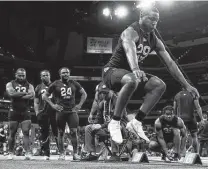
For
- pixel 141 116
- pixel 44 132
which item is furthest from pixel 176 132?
Result: pixel 141 116

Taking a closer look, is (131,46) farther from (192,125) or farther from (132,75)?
(192,125)

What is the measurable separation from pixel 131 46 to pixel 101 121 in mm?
3453

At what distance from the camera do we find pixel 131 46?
3645 millimetres

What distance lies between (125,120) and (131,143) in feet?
2.99

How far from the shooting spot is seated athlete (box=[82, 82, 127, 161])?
6423 mm

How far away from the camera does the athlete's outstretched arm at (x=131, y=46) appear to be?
354 cm

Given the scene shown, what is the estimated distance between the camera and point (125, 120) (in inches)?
275

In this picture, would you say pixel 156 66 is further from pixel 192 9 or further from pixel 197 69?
pixel 192 9

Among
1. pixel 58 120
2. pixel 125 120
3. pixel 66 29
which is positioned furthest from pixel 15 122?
pixel 66 29

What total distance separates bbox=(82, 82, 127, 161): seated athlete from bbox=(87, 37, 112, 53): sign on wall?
1342cm

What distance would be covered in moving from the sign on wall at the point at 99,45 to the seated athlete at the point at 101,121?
44.0 feet

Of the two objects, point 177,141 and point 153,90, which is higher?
point 153,90

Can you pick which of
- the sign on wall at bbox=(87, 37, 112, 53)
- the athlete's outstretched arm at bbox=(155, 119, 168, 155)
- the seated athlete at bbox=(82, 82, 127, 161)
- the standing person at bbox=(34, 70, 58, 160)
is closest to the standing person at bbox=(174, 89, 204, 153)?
the athlete's outstretched arm at bbox=(155, 119, 168, 155)

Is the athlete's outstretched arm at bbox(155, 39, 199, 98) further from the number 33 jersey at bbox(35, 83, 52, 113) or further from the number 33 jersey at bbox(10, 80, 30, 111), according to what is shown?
the number 33 jersey at bbox(35, 83, 52, 113)
